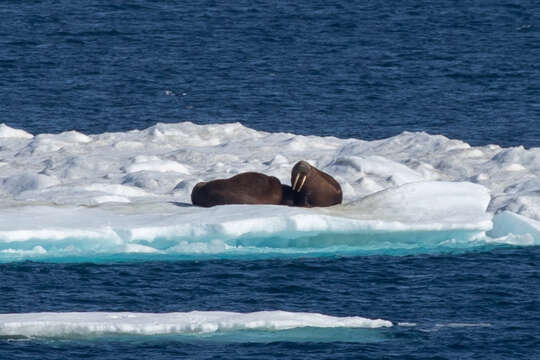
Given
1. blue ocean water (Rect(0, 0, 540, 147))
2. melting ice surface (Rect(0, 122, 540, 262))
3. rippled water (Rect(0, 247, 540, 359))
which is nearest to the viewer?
rippled water (Rect(0, 247, 540, 359))

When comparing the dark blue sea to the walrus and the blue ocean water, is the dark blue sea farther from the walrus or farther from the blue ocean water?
the walrus

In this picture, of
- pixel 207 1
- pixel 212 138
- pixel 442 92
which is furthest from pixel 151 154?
pixel 207 1

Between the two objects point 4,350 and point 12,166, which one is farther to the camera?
point 12,166

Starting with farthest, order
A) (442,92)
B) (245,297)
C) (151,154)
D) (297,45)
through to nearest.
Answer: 1. (297,45)
2. (442,92)
3. (151,154)
4. (245,297)

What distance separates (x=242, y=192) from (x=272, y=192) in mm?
584

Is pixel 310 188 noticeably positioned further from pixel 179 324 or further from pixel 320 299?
pixel 179 324

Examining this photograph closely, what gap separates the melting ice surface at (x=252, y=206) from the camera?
3128 cm

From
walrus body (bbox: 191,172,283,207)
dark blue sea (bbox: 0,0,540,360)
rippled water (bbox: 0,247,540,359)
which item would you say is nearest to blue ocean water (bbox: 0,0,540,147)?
→ dark blue sea (bbox: 0,0,540,360)

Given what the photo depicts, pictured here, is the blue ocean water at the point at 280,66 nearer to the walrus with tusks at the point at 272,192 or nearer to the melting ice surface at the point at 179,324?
the walrus with tusks at the point at 272,192

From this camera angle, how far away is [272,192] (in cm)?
3344

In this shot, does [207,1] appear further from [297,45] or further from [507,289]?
[507,289]

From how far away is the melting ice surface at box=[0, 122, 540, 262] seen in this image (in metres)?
31.3

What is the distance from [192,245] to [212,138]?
11.0 meters

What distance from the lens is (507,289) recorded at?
29297mm
